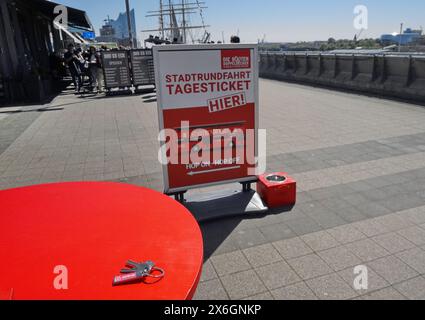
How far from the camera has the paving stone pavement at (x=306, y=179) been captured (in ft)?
10.6

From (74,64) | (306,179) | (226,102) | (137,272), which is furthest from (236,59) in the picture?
(74,64)

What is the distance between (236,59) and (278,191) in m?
1.84

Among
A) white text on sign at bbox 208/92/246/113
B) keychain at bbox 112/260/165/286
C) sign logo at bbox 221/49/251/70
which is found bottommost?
keychain at bbox 112/260/165/286

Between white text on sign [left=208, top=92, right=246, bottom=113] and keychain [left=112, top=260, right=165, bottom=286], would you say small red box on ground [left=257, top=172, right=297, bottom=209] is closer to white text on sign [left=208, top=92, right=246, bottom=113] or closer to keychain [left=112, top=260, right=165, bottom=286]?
white text on sign [left=208, top=92, right=246, bottom=113]

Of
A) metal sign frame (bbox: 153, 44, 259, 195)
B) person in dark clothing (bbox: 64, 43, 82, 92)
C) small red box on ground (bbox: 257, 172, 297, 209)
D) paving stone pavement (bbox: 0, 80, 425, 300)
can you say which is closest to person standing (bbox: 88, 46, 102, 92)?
person in dark clothing (bbox: 64, 43, 82, 92)

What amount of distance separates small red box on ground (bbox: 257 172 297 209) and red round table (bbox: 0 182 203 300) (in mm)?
2422

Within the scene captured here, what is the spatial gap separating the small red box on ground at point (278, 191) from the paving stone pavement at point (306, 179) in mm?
184

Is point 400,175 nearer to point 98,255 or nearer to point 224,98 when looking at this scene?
point 224,98

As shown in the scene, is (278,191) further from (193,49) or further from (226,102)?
(193,49)

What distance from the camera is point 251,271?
334 centimetres

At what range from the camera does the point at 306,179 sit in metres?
5.56

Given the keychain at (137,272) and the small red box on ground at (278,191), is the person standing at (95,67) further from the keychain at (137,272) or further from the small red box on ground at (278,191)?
the keychain at (137,272)

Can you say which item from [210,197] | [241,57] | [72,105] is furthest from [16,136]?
[241,57]

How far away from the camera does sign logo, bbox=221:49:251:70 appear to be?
4141 mm
